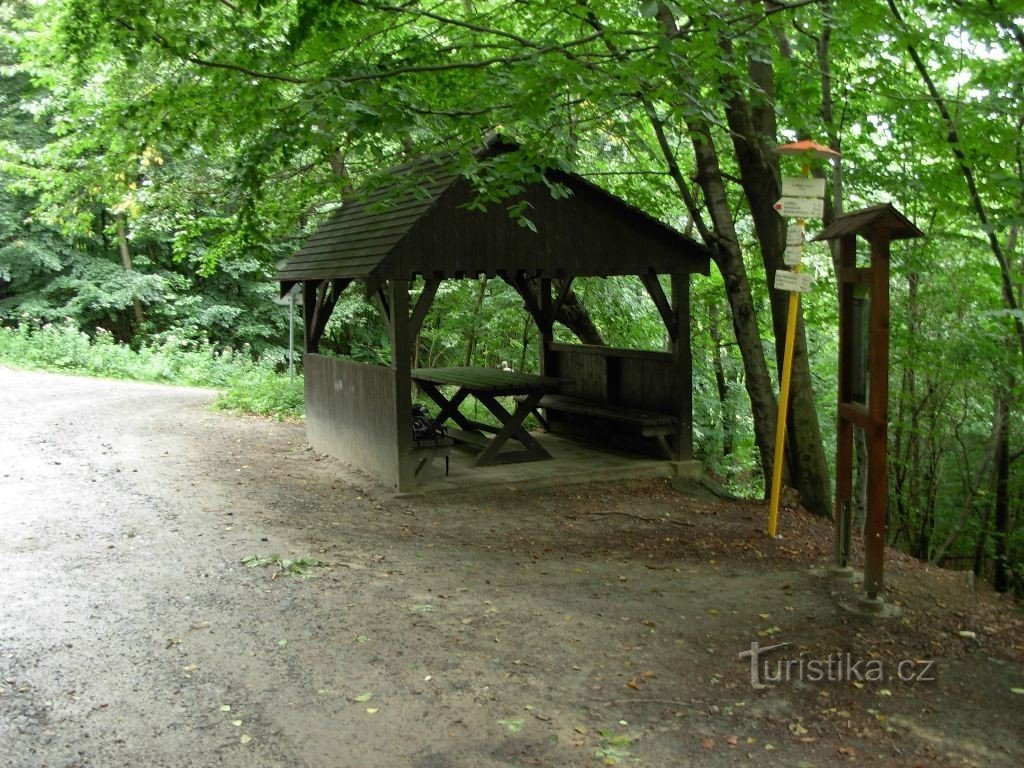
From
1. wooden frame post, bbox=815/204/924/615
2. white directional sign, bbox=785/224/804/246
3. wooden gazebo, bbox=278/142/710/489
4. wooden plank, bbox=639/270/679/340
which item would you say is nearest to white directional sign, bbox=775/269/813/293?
white directional sign, bbox=785/224/804/246

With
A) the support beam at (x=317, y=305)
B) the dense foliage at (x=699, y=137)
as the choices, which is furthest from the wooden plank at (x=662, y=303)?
Result: the support beam at (x=317, y=305)

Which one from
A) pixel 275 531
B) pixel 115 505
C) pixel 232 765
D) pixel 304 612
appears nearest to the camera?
pixel 232 765

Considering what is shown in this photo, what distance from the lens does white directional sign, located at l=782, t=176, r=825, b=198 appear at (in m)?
7.14

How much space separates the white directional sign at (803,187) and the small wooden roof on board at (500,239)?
268cm

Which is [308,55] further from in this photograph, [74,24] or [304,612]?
[304,612]

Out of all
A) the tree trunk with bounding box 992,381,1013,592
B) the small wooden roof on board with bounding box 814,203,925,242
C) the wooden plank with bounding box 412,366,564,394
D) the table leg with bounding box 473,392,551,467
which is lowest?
the tree trunk with bounding box 992,381,1013,592

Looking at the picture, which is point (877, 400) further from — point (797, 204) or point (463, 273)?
point (463, 273)

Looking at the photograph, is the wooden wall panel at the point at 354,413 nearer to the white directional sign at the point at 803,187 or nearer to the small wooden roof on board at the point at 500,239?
the small wooden roof on board at the point at 500,239

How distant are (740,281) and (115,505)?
644cm

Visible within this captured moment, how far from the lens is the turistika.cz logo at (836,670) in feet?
15.6

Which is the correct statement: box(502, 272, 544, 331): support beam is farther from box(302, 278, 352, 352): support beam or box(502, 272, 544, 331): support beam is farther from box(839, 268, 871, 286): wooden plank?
box(839, 268, 871, 286): wooden plank

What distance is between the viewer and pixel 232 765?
3750 millimetres

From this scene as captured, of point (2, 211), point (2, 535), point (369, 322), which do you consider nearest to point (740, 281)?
point (2, 535)

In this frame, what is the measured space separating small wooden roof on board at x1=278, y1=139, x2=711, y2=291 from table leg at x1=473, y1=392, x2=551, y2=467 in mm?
1548
